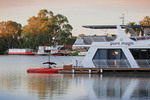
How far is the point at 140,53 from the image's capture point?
136ft

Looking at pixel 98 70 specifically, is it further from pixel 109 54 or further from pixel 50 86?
pixel 50 86

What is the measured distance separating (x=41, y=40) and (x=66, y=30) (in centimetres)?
991

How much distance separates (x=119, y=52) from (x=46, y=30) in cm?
10584

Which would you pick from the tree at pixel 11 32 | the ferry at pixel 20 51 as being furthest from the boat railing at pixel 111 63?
the tree at pixel 11 32

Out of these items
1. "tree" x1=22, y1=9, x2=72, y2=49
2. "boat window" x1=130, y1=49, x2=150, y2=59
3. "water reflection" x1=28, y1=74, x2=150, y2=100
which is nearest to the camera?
"water reflection" x1=28, y1=74, x2=150, y2=100

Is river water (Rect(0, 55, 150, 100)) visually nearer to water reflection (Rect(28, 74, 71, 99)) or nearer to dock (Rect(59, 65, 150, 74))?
water reflection (Rect(28, 74, 71, 99))

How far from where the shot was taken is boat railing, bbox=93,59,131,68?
137 ft

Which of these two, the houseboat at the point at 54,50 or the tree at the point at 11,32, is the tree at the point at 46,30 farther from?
the tree at the point at 11,32

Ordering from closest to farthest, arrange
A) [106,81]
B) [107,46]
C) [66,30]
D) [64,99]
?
1. [64,99]
2. [106,81]
3. [107,46]
4. [66,30]

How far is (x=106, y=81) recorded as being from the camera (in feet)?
123

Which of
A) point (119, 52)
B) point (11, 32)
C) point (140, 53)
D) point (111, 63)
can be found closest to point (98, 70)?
point (111, 63)

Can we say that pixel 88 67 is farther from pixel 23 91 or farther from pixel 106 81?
pixel 23 91

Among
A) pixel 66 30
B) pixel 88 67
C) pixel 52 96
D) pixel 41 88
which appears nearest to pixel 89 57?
pixel 88 67

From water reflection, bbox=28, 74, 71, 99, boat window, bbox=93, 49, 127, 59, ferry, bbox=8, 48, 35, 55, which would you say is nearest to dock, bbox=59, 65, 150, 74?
boat window, bbox=93, 49, 127, 59
